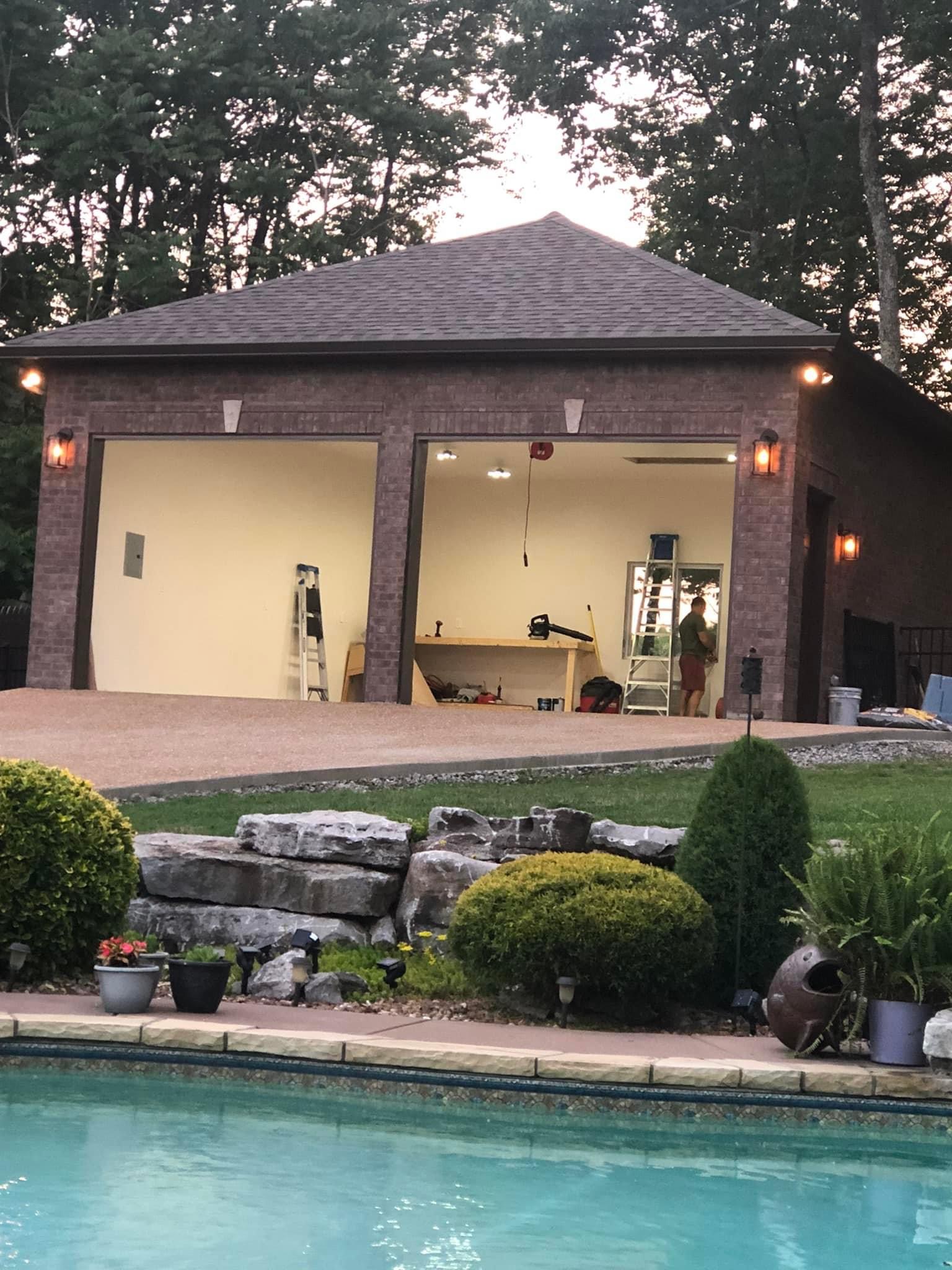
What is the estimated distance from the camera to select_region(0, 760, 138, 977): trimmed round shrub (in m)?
7.58

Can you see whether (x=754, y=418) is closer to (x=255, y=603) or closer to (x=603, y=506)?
(x=603, y=506)

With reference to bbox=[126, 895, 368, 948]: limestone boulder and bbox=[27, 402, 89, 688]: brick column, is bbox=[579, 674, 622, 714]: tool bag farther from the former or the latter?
bbox=[126, 895, 368, 948]: limestone boulder

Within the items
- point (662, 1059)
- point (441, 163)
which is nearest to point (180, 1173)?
point (662, 1059)

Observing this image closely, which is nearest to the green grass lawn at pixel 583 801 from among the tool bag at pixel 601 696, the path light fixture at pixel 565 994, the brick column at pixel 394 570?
the path light fixture at pixel 565 994

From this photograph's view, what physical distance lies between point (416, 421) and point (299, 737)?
17.0 feet

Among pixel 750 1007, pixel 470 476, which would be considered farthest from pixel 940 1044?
pixel 470 476

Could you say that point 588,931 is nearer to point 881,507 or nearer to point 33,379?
point 33,379

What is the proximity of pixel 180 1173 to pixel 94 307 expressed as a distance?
80.2ft

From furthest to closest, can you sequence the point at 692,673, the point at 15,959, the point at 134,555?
the point at 134,555 < the point at 692,673 < the point at 15,959

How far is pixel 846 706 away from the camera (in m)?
17.4

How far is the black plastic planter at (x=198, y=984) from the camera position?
22.8 feet

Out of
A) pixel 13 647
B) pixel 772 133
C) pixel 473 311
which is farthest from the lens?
pixel 772 133

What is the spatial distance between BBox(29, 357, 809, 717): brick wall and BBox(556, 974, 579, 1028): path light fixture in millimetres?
9385

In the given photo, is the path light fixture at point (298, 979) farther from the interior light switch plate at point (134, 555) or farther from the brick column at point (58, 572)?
the interior light switch plate at point (134, 555)
